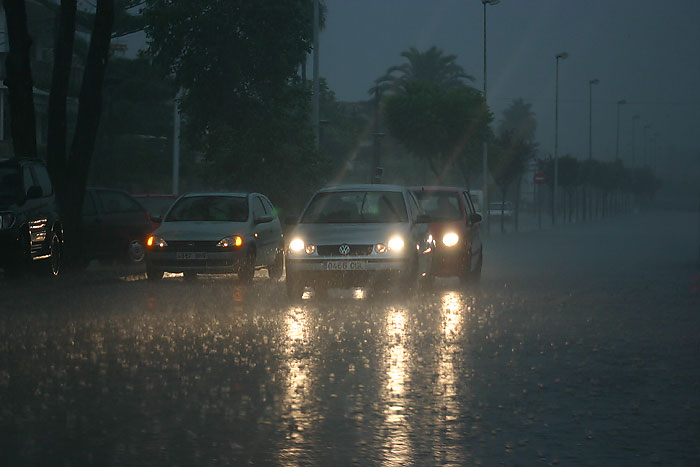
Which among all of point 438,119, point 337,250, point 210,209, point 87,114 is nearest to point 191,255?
point 210,209

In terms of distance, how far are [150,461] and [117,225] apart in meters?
18.9

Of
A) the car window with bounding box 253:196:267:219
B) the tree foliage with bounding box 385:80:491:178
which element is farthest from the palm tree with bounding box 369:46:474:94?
the car window with bounding box 253:196:267:219

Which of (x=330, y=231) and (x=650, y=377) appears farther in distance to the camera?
(x=330, y=231)

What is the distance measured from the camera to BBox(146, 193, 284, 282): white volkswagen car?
2019cm

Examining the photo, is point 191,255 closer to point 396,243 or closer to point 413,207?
point 413,207

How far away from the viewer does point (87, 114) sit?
81.7 feet

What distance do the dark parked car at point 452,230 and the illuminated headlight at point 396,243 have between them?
2.47 m

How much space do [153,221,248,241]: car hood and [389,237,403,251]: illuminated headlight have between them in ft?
14.1

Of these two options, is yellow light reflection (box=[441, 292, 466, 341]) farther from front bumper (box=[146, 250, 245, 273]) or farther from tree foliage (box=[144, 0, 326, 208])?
tree foliage (box=[144, 0, 326, 208])

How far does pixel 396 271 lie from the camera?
55.3ft

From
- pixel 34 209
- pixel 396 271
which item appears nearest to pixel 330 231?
pixel 396 271

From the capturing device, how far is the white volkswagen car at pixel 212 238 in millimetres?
20188

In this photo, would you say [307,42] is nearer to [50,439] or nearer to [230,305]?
[230,305]

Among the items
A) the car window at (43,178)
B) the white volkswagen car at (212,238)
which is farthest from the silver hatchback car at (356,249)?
the car window at (43,178)
